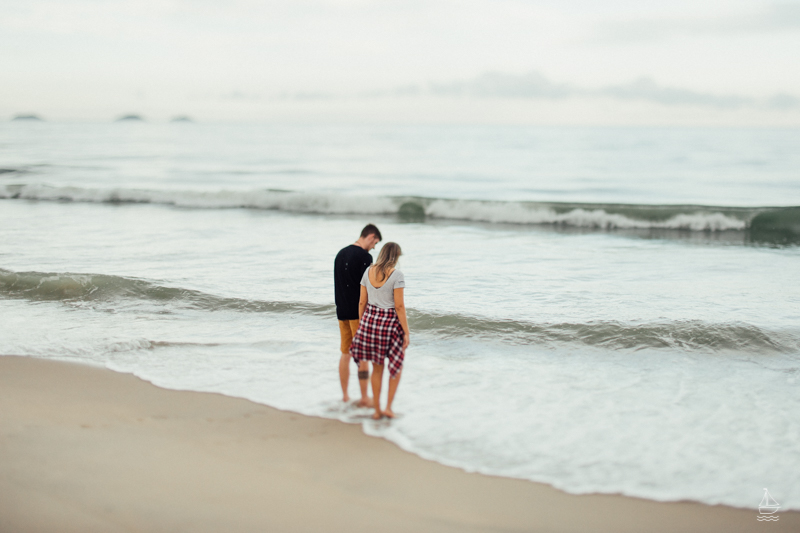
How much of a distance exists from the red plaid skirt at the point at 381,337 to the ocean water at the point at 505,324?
1.72 feet

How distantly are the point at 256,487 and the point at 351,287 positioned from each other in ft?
6.01

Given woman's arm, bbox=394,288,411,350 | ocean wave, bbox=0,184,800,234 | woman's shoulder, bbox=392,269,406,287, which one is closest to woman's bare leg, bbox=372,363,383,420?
woman's arm, bbox=394,288,411,350

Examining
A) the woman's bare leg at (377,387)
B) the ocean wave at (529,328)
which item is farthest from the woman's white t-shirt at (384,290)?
the ocean wave at (529,328)

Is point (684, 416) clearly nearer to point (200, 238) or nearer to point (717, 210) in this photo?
point (200, 238)

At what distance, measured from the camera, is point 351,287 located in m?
5.23

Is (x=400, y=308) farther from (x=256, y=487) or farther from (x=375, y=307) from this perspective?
(x=256, y=487)

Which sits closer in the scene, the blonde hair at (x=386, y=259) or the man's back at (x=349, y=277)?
the blonde hair at (x=386, y=259)

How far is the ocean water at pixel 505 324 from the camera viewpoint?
473 centimetres

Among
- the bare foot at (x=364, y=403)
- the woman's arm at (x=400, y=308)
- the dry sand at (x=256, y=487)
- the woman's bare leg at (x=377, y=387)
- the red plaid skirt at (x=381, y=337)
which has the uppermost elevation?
the woman's arm at (x=400, y=308)

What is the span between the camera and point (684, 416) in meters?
5.25

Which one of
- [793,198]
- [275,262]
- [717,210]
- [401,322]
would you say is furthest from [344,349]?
[793,198]

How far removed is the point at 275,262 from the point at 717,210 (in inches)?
568

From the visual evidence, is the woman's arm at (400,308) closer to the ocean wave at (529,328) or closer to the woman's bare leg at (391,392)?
the woman's bare leg at (391,392)

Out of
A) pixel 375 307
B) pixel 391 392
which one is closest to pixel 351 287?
pixel 375 307
